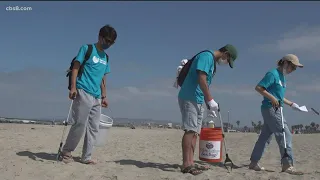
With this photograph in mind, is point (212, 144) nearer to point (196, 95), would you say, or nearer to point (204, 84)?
point (196, 95)

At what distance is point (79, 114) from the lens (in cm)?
539

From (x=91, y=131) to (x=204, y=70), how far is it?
2.10 meters

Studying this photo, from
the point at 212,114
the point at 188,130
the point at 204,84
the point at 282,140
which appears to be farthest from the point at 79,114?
the point at 282,140

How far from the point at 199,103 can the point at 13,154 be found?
131 inches

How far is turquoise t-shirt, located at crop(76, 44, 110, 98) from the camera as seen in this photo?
549cm

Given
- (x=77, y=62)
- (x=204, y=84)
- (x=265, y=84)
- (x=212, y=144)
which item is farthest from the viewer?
(x=212, y=144)

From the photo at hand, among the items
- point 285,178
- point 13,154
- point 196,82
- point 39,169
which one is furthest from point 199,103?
point 13,154

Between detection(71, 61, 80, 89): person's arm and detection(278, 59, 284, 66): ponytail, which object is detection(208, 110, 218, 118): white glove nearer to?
detection(278, 59, 284, 66): ponytail

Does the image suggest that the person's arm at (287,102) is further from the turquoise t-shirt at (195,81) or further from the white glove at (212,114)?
the turquoise t-shirt at (195,81)

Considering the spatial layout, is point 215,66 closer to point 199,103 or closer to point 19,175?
point 199,103

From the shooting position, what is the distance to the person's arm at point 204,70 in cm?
497

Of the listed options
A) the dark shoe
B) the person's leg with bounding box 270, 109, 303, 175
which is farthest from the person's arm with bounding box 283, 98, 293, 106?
the dark shoe

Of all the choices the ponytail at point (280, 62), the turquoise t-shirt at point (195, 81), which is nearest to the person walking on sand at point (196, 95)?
the turquoise t-shirt at point (195, 81)

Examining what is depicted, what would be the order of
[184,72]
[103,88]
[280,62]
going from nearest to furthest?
1. [184,72]
2. [280,62]
3. [103,88]
